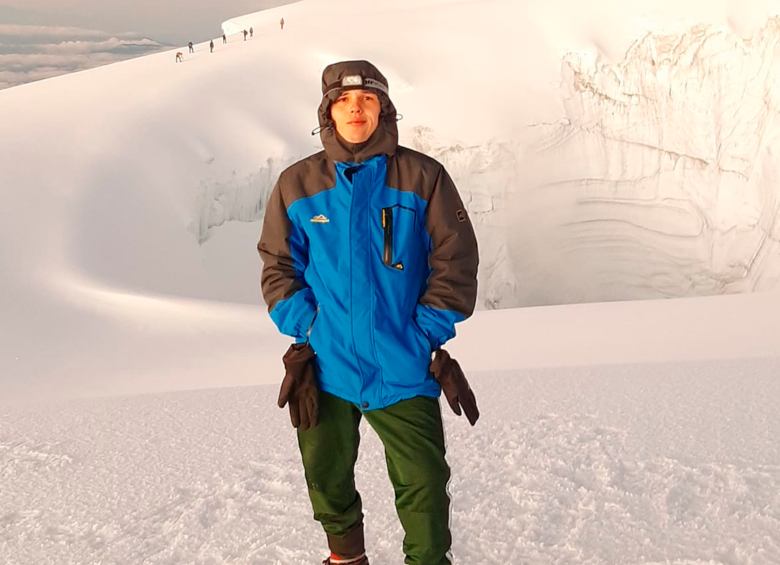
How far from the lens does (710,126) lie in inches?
617

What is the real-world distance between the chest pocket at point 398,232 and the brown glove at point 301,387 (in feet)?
1.16

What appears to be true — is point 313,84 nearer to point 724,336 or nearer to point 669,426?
point 724,336

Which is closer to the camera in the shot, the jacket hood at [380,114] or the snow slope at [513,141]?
the jacket hood at [380,114]

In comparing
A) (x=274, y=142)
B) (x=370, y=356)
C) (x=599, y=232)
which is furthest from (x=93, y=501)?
(x=599, y=232)

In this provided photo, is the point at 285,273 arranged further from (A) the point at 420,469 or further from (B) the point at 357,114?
(A) the point at 420,469

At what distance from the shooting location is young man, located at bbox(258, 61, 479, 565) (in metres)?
1.82

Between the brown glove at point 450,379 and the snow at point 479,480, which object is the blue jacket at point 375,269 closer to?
the brown glove at point 450,379

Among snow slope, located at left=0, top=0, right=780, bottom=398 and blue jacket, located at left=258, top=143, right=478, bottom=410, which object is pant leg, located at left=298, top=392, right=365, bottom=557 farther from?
snow slope, located at left=0, top=0, right=780, bottom=398

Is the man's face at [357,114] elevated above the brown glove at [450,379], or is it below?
above

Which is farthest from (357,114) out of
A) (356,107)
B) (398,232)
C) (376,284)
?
(376,284)

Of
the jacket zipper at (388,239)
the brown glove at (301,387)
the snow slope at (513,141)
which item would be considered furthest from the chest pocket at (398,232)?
the snow slope at (513,141)

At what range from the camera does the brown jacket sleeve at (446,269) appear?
5.88 ft

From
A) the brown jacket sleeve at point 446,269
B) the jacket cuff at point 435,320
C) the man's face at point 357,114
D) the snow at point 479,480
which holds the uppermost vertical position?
the man's face at point 357,114

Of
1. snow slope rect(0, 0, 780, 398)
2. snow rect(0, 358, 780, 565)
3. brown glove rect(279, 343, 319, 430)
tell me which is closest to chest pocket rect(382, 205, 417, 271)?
brown glove rect(279, 343, 319, 430)
